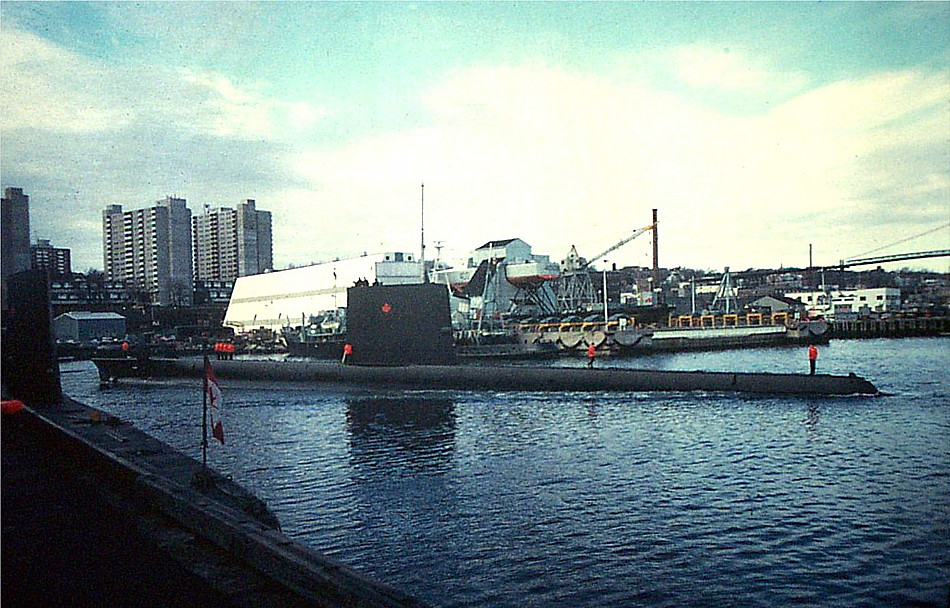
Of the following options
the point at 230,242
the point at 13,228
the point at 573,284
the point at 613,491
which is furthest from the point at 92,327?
the point at 613,491

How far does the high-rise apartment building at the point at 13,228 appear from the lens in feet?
24.8

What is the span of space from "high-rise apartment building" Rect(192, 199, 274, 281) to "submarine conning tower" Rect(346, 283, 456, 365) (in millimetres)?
44361

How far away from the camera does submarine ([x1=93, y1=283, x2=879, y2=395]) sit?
19.9 meters

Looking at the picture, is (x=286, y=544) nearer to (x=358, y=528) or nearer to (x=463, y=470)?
(x=358, y=528)

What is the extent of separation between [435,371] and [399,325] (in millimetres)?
1796

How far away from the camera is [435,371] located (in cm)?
2112

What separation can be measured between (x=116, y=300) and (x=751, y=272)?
267 feet

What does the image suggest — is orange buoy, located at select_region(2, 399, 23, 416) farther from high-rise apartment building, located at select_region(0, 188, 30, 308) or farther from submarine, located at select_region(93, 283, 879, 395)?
submarine, located at select_region(93, 283, 879, 395)

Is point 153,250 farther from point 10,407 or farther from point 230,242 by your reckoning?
point 10,407

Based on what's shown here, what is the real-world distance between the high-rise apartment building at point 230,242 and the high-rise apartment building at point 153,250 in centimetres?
210

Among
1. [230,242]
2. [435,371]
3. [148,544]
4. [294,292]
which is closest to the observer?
[148,544]

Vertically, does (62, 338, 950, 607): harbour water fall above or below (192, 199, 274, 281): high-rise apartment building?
below

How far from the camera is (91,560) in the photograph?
5.47m

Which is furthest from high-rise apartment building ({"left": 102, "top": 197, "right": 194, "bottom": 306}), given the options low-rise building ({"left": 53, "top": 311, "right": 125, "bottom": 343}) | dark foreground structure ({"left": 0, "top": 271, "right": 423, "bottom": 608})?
dark foreground structure ({"left": 0, "top": 271, "right": 423, "bottom": 608})
